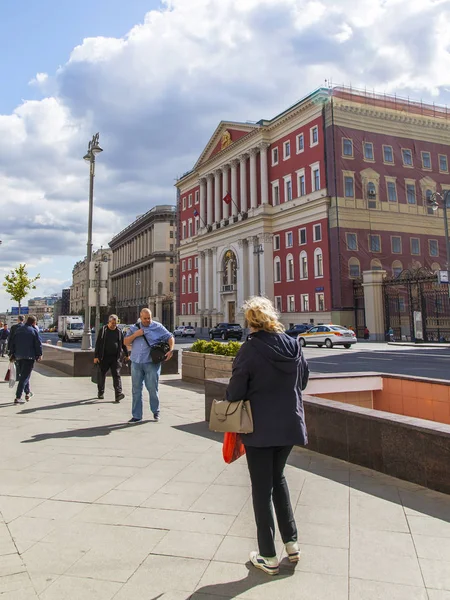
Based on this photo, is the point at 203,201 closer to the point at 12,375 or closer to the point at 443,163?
the point at 443,163

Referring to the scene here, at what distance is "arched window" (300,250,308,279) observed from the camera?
165 feet

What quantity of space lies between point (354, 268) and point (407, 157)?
14195 mm

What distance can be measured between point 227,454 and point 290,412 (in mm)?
542

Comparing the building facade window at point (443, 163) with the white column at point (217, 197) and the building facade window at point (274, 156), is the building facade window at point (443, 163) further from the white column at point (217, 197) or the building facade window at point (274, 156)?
the white column at point (217, 197)

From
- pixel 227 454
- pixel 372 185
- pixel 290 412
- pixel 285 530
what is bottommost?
pixel 285 530

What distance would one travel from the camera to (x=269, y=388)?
3432mm

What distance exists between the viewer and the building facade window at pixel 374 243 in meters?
47.8

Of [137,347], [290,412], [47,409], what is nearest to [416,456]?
[290,412]

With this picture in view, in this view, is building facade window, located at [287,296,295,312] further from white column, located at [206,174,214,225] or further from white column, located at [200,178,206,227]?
white column, located at [200,178,206,227]

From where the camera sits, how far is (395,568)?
3.30 meters

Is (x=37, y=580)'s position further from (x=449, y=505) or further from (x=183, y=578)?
(x=449, y=505)

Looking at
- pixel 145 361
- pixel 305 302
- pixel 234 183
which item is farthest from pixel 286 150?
pixel 145 361

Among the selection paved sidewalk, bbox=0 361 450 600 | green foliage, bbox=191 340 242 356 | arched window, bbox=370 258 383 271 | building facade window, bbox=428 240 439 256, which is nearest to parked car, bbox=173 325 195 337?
arched window, bbox=370 258 383 271

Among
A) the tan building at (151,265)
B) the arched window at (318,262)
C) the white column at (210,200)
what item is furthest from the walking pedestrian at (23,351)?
the tan building at (151,265)
